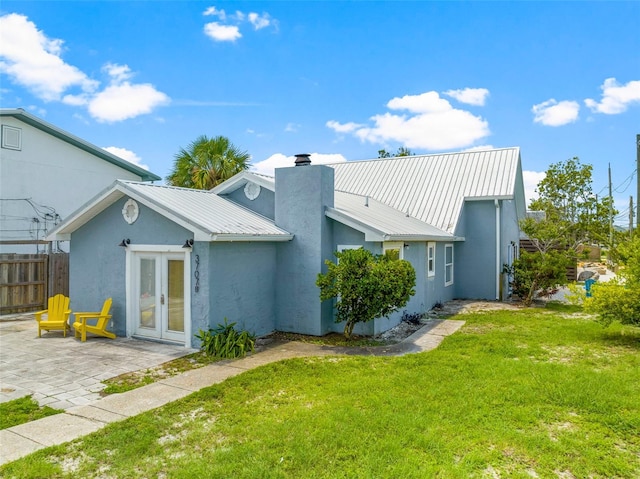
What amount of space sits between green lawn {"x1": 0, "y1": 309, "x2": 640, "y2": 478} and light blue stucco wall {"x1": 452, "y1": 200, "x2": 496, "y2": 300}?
335 inches

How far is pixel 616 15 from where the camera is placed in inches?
480

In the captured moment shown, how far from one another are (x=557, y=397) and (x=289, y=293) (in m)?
6.30

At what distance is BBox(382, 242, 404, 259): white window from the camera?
10.3m

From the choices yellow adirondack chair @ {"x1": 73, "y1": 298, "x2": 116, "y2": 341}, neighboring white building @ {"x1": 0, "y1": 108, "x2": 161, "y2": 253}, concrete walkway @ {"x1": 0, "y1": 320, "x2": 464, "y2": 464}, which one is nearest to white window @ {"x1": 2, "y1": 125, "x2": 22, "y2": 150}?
neighboring white building @ {"x1": 0, "y1": 108, "x2": 161, "y2": 253}

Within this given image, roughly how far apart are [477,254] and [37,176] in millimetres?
17066

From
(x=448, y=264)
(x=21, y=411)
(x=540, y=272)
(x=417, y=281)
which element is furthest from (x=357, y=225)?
(x=540, y=272)

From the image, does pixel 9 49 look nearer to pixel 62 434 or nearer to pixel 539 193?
pixel 62 434

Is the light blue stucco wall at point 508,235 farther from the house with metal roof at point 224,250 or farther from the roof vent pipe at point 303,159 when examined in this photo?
the roof vent pipe at point 303,159

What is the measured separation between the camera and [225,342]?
28.0ft

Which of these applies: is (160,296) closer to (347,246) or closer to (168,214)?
(168,214)

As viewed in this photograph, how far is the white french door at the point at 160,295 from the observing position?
9336 millimetres

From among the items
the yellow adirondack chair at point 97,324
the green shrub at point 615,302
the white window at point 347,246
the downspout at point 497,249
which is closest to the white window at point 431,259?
the downspout at point 497,249

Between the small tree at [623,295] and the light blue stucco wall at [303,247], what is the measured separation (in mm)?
6272

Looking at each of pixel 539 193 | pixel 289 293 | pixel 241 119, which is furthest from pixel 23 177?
pixel 539 193
